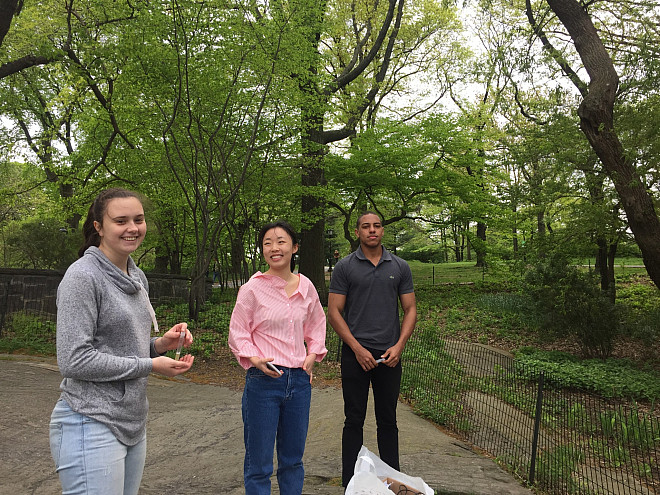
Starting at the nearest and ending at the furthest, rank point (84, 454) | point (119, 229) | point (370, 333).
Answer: point (84, 454)
point (119, 229)
point (370, 333)

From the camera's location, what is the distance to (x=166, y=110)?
36.8 ft

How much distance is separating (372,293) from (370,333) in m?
0.30

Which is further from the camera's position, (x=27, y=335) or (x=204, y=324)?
(x=204, y=324)

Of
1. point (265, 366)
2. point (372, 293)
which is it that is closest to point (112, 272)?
point (265, 366)

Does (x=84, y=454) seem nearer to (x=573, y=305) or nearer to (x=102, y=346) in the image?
(x=102, y=346)

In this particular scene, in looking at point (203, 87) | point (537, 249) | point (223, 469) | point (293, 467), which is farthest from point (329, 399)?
point (537, 249)

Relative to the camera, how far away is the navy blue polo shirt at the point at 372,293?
12.0 feet

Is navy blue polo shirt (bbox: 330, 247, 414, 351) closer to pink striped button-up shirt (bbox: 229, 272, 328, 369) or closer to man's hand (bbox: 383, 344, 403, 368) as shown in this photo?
man's hand (bbox: 383, 344, 403, 368)

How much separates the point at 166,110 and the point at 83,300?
1033cm

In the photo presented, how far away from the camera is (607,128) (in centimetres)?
898

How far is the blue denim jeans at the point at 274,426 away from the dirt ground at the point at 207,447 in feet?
2.70

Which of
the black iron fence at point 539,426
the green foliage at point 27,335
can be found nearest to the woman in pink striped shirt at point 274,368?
the black iron fence at point 539,426

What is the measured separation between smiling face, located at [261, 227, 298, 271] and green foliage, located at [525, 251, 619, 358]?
30.7 ft

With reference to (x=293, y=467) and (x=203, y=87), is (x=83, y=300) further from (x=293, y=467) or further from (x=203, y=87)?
(x=203, y=87)
